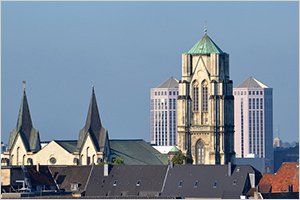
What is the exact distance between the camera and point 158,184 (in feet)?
292

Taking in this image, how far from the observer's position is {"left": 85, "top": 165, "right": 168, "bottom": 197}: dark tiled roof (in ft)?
289

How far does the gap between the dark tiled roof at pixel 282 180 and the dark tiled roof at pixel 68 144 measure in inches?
1355

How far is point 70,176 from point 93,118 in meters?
28.4

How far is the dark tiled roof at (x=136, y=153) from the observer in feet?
396

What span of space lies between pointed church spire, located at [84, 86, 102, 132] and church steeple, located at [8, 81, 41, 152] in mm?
3732

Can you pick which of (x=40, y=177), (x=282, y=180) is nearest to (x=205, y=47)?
(x=40, y=177)

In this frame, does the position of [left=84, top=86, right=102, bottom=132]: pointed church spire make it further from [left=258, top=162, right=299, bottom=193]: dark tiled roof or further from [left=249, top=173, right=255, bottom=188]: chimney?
[left=258, top=162, right=299, bottom=193]: dark tiled roof

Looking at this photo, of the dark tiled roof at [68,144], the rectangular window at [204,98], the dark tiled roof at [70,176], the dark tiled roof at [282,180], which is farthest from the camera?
the rectangular window at [204,98]

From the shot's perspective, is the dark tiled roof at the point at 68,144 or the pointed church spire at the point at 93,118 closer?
the dark tiled roof at the point at 68,144

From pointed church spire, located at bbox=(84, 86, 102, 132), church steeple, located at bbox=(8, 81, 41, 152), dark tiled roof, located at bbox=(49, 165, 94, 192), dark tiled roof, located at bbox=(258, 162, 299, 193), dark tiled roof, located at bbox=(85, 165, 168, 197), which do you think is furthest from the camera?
church steeple, located at bbox=(8, 81, 41, 152)

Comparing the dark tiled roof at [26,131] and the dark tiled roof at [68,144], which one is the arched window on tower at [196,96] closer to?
the dark tiled roof at [68,144]

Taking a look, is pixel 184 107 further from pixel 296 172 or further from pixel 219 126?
pixel 296 172

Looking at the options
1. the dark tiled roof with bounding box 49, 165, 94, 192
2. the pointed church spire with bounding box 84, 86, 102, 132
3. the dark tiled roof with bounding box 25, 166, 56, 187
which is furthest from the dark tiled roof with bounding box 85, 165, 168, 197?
the pointed church spire with bounding box 84, 86, 102, 132

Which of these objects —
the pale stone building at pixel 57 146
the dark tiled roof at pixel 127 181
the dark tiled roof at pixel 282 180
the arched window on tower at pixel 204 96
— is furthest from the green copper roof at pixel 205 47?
the dark tiled roof at pixel 282 180
